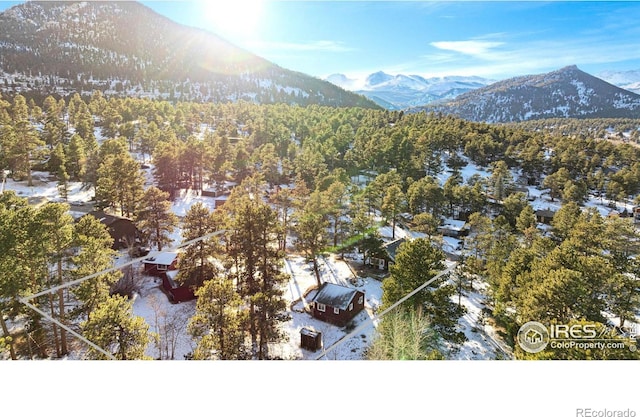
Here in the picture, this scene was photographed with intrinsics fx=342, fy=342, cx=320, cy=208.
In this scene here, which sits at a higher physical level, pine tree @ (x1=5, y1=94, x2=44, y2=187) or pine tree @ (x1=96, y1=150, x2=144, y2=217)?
pine tree @ (x1=5, y1=94, x2=44, y2=187)

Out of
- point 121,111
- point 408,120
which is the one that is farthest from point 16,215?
point 408,120

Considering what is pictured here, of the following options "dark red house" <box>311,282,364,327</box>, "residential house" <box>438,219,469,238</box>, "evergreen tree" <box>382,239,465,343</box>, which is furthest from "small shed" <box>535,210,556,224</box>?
"evergreen tree" <box>382,239,465,343</box>

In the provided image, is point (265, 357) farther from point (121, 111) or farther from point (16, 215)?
point (121, 111)

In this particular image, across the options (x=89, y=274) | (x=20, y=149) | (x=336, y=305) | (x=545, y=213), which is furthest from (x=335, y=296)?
(x=545, y=213)

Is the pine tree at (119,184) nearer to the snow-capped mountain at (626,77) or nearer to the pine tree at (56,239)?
the pine tree at (56,239)

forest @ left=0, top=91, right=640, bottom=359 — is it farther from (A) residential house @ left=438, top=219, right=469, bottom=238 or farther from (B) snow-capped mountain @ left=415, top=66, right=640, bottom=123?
(B) snow-capped mountain @ left=415, top=66, right=640, bottom=123

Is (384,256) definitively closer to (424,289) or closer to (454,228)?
(454,228)
